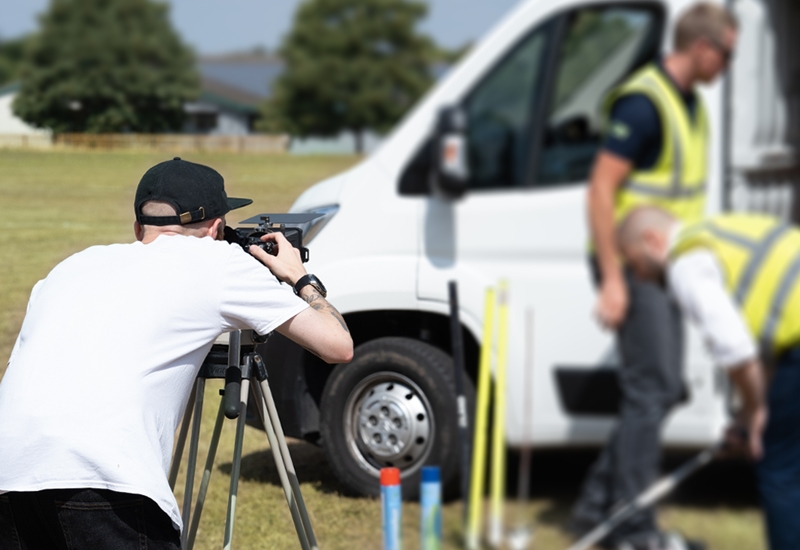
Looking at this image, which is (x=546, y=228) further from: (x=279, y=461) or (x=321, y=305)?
(x=279, y=461)

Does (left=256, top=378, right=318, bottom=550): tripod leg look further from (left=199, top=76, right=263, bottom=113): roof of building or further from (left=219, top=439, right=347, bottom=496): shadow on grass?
(left=199, top=76, right=263, bottom=113): roof of building

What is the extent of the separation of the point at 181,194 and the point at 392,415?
2.90ft

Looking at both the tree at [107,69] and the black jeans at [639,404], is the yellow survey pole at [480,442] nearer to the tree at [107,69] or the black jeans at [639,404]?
the black jeans at [639,404]

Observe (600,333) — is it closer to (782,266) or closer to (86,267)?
(782,266)

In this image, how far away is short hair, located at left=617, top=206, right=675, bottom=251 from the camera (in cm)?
176

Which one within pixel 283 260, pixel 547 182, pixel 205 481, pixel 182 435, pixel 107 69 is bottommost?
pixel 205 481

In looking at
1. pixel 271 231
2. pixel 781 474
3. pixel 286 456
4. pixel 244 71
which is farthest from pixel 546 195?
pixel 286 456

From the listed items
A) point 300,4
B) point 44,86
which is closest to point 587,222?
point 300,4

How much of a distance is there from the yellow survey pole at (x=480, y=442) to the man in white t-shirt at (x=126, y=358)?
2.36 feet

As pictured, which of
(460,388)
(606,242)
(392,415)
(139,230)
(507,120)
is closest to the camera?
(606,242)

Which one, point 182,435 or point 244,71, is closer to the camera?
point 244,71

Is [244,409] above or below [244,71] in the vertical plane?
below

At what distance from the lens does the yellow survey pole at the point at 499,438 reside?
6.56 feet

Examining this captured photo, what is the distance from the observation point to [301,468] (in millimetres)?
3658
